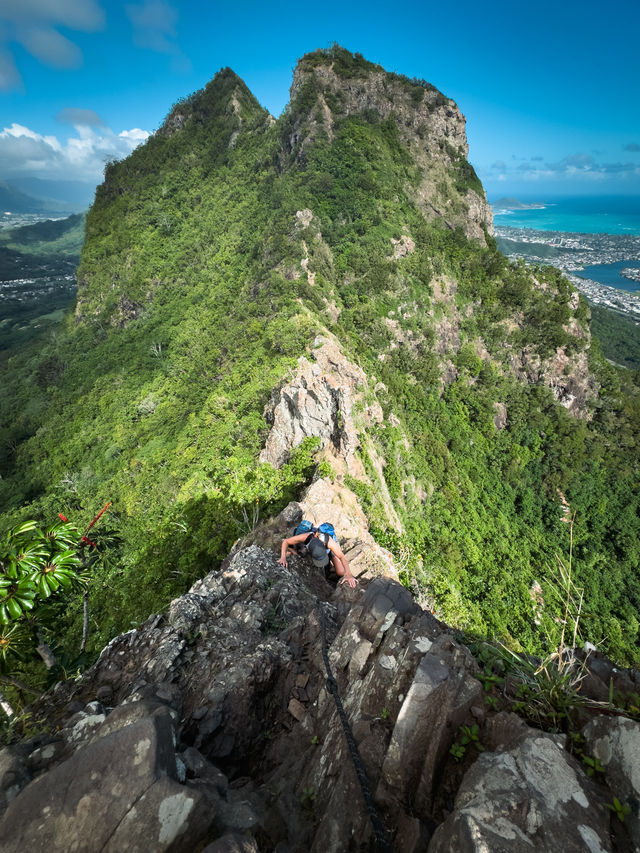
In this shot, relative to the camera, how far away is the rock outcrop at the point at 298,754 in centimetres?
318

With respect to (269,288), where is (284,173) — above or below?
above

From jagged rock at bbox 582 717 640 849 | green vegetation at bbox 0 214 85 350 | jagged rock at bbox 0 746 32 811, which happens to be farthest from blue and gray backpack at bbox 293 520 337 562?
green vegetation at bbox 0 214 85 350

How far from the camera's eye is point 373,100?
64500 millimetres

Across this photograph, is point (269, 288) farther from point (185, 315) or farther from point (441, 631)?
point (441, 631)

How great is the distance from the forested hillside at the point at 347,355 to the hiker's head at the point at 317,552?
307 inches

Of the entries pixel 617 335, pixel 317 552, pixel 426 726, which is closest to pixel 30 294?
pixel 317 552

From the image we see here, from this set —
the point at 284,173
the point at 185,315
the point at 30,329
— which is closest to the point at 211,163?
the point at 284,173

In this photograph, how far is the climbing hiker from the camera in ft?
31.1

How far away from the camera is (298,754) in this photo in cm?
527

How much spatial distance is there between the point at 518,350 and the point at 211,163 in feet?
222

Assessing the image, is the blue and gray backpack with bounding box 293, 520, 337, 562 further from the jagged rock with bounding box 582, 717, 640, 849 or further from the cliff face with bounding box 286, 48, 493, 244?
the cliff face with bounding box 286, 48, 493, 244

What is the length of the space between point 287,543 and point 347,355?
80.6 ft

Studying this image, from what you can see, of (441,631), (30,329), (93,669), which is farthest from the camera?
(30,329)

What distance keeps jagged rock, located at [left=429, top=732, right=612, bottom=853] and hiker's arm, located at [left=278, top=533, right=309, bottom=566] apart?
632cm
